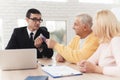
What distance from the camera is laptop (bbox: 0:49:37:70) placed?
1.69 metres

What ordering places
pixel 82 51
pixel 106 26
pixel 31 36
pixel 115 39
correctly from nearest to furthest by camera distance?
pixel 115 39 < pixel 106 26 < pixel 82 51 < pixel 31 36

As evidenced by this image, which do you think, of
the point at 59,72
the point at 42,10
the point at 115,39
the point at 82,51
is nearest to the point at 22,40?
the point at 42,10

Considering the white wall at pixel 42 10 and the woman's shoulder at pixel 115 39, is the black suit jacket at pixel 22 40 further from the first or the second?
the woman's shoulder at pixel 115 39

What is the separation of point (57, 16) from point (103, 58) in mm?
1982

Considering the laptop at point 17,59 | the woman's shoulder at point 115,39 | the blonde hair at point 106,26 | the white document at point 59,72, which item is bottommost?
the white document at point 59,72

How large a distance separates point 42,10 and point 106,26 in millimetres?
1981

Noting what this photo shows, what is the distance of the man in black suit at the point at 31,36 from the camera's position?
9.00ft

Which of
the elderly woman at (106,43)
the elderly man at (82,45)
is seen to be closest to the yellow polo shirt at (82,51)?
the elderly man at (82,45)

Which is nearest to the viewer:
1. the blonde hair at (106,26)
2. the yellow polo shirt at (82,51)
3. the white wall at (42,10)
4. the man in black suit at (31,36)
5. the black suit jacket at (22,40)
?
the blonde hair at (106,26)

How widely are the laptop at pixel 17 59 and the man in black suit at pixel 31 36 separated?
923 mm

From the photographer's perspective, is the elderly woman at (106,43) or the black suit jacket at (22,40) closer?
the elderly woman at (106,43)

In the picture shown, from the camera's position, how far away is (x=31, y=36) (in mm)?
2898

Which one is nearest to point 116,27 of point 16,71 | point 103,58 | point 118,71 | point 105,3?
point 103,58

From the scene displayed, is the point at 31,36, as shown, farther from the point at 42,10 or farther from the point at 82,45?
the point at 82,45
